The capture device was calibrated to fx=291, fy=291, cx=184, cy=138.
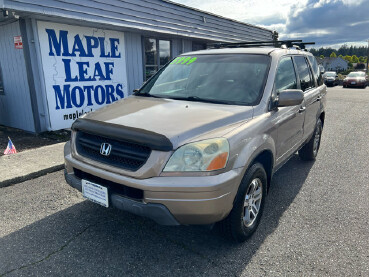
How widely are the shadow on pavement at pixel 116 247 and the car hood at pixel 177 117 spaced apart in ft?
3.57

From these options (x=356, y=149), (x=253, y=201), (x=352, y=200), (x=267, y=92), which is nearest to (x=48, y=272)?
(x=253, y=201)

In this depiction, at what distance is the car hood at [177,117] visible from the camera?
7.78 ft

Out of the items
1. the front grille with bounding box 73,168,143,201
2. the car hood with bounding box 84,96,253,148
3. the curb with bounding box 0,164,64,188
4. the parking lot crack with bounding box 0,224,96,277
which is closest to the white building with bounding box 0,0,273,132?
the curb with bounding box 0,164,64,188

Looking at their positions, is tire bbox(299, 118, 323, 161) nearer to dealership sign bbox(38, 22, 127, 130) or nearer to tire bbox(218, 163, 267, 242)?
tire bbox(218, 163, 267, 242)

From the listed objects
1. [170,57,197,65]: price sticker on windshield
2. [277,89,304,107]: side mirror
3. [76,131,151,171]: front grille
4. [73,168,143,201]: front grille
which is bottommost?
[73,168,143,201]: front grille

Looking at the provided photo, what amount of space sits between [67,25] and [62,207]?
521 cm

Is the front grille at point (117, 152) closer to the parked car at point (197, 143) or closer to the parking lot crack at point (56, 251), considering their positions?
the parked car at point (197, 143)

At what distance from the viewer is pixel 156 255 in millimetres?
2619

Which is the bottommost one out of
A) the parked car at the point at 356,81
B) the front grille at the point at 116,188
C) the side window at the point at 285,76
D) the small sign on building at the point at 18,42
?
the parked car at the point at 356,81

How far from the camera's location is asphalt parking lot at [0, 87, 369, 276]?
2.46m

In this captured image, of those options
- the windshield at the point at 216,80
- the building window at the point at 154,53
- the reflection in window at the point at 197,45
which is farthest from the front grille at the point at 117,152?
the reflection in window at the point at 197,45

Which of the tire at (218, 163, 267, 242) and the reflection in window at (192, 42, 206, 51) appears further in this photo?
the reflection in window at (192, 42, 206, 51)

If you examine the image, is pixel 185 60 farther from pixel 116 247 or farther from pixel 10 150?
pixel 10 150

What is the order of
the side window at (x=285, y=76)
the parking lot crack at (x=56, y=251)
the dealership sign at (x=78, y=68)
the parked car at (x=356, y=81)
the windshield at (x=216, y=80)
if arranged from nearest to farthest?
the parking lot crack at (x=56, y=251)
the windshield at (x=216, y=80)
the side window at (x=285, y=76)
the dealership sign at (x=78, y=68)
the parked car at (x=356, y=81)
